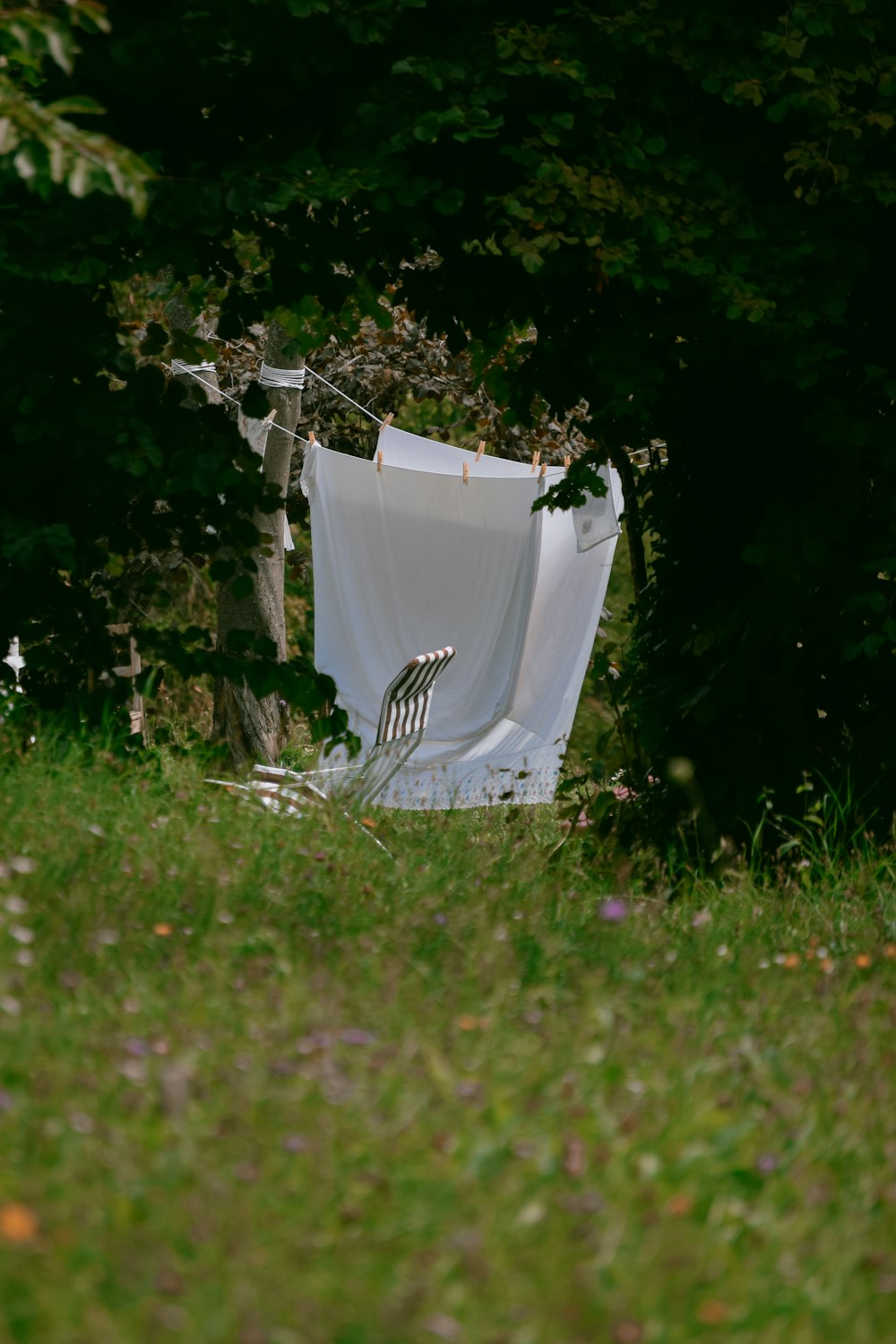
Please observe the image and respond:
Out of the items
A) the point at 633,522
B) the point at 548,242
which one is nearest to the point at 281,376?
the point at 633,522

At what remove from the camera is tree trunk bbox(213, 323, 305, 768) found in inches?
305

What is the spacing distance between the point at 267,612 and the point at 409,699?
2530mm

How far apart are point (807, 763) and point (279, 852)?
1.67m

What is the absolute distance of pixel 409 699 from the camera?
19.1 ft

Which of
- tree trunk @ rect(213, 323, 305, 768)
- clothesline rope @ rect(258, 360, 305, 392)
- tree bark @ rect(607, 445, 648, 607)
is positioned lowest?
tree trunk @ rect(213, 323, 305, 768)

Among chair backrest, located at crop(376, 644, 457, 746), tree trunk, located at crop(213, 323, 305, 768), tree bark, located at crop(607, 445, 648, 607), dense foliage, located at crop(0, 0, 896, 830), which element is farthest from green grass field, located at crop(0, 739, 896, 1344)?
tree trunk, located at crop(213, 323, 305, 768)

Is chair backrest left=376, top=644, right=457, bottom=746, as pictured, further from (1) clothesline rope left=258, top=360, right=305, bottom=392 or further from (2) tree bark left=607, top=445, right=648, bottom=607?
(1) clothesline rope left=258, top=360, right=305, bottom=392

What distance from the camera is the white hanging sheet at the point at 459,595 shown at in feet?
26.0

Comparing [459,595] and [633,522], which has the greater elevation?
[633,522]

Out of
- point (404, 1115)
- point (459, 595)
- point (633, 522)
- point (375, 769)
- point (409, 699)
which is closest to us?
point (404, 1115)

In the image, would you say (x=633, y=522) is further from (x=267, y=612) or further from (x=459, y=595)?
(x=267, y=612)

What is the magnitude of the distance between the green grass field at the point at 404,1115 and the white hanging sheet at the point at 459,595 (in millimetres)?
5198

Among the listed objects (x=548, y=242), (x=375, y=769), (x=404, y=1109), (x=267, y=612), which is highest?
(x=548, y=242)

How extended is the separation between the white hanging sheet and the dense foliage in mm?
3876
